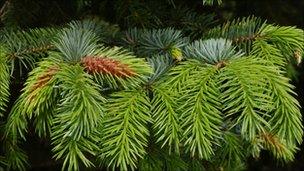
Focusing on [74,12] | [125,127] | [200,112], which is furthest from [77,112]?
[74,12]

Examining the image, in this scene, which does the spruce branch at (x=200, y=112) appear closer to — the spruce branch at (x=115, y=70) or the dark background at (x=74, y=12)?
the spruce branch at (x=115, y=70)

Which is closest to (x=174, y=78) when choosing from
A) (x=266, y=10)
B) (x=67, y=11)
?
(x=67, y=11)

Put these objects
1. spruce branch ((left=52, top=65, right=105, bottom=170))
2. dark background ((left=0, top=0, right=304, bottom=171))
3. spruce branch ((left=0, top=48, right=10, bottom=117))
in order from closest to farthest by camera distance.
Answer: spruce branch ((left=52, top=65, right=105, bottom=170))
spruce branch ((left=0, top=48, right=10, bottom=117))
dark background ((left=0, top=0, right=304, bottom=171))

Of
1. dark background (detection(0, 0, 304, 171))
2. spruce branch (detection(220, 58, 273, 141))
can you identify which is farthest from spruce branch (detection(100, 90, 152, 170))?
dark background (detection(0, 0, 304, 171))

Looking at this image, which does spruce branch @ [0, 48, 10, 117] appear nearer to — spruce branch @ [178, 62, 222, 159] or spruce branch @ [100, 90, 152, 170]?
spruce branch @ [100, 90, 152, 170]

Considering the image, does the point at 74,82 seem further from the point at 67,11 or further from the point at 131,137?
the point at 67,11

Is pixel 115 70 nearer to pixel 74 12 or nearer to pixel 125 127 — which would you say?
pixel 125 127

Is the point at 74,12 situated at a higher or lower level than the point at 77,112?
higher

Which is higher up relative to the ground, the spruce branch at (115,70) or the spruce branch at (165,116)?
the spruce branch at (115,70)

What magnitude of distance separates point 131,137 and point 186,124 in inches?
3.9

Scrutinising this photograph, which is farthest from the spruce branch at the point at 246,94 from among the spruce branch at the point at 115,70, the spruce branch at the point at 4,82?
the spruce branch at the point at 4,82

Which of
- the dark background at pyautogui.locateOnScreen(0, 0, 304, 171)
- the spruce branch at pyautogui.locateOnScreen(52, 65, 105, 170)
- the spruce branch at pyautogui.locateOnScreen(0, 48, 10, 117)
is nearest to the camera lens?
the spruce branch at pyautogui.locateOnScreen(52, 65, 105, 170)

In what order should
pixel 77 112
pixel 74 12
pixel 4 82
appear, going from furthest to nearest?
pixel 74 12, pixel 4 82, pixel 77 112

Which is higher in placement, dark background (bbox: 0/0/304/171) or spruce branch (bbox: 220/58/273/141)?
dark background (bbox: 0/0/304/171)
